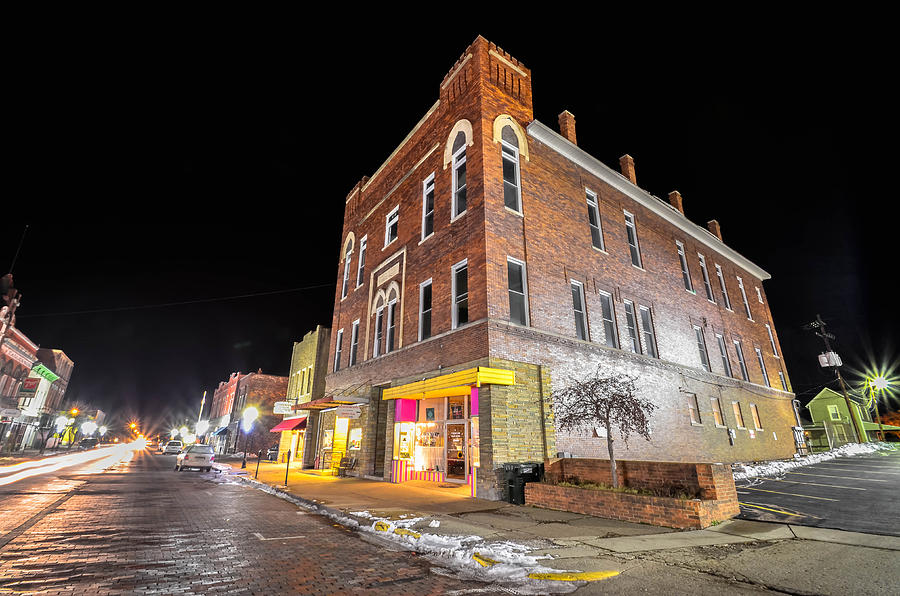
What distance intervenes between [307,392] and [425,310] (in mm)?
19509

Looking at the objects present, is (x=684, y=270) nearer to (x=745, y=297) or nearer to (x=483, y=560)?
(x=745, y=297)

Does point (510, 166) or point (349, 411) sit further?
point (349, 411)

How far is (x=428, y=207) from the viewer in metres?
18.0

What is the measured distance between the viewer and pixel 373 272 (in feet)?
67.8

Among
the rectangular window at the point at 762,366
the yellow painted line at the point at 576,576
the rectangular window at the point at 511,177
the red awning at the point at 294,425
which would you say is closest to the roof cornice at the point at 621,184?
the rectangular window at the point at 511,177

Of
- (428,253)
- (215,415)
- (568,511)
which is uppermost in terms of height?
(428,253)

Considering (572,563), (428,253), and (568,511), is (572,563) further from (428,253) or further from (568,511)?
(428,253)

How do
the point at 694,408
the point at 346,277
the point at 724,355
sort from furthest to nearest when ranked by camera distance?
the point at 346,277 → the point at 724,355 → the point at 694,408

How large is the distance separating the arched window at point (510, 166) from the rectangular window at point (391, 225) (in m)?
6.51

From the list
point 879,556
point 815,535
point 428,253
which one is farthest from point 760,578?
point 428,253

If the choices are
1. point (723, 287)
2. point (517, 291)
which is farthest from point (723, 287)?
point (517, 291)

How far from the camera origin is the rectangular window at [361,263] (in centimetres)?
2208

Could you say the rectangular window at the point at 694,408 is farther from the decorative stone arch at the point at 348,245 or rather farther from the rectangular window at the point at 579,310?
the decorative stone arch at the point at 348,245

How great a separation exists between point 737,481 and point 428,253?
13773mm
